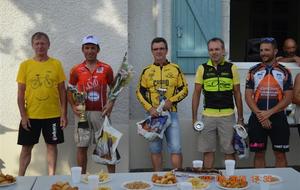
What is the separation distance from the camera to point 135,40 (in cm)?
578

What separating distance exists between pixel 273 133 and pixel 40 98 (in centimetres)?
250

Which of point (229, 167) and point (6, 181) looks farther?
point (229, 167)

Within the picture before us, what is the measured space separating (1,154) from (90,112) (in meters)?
1.32

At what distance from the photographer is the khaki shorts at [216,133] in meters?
4.91

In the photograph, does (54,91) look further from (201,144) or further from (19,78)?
(201,144)

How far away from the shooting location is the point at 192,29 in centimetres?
576


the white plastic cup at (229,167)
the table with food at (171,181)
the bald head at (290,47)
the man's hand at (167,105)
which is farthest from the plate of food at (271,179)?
the bald head at (290,47)

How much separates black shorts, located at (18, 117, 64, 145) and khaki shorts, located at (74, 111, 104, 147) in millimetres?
197

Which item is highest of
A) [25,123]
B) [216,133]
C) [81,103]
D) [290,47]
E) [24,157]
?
[290,47]

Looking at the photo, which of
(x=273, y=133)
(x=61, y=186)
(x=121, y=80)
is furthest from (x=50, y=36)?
(x=61, y=186)

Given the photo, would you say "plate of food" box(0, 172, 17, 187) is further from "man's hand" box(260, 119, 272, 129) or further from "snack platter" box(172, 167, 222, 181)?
"man's hand" box(260, 119, 272, 129)

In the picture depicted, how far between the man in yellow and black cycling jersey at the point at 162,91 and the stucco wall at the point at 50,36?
0.68 meters

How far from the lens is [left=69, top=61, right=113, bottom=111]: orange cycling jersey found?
496cm

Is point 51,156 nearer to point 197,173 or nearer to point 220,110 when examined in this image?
point 220,110
